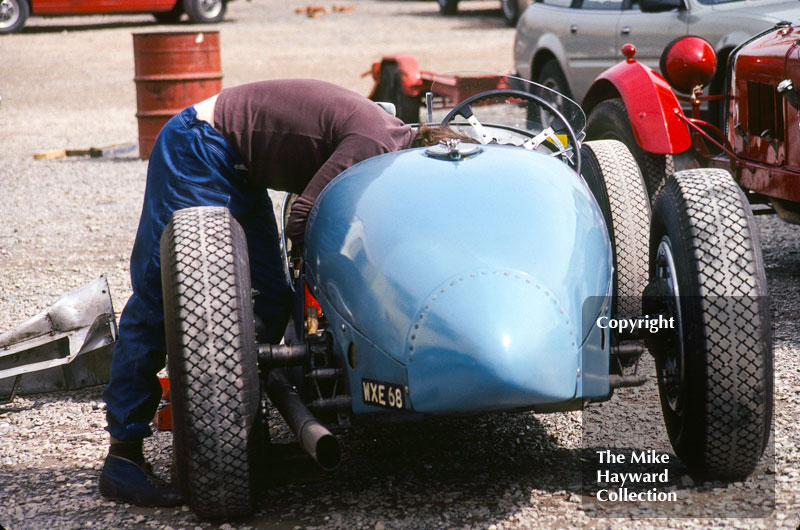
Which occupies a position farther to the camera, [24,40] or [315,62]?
[24,40]

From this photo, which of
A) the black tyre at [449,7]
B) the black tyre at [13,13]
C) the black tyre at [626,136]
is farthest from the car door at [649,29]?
the black tyre at [449,7]

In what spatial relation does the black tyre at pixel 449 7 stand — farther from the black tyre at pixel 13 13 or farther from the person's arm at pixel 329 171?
the person's arm at pixel 329 171

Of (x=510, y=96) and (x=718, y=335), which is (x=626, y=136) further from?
(x=718, y=335)

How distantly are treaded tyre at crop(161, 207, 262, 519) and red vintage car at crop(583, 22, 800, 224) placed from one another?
3.32 metres

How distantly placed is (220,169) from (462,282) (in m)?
1.19

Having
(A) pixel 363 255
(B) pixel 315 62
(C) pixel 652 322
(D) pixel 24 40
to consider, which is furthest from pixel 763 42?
(D) pixel 24 40

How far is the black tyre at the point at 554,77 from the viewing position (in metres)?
9.48

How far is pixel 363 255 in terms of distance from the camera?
9.33 feet

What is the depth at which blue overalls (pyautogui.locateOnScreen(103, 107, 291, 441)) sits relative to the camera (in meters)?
3.28

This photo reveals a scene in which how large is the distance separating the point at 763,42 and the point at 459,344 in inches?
147

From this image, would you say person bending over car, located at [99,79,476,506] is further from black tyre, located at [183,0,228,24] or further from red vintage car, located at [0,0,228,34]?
black tyre, located at [183,0,228,24]

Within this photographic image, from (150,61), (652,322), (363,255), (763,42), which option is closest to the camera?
(363,255)

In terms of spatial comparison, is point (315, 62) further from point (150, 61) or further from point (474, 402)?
point (474, 402)

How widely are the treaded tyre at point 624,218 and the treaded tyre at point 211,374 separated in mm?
1593
